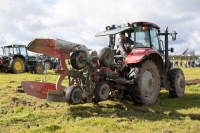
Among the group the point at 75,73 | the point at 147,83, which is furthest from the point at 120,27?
the point at 75,73

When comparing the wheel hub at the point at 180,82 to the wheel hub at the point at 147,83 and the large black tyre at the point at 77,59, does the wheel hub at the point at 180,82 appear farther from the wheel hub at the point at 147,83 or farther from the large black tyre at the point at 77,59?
the large black tyre at the point at 77,59

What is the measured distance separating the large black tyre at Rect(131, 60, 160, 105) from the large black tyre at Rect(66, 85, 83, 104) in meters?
1.75

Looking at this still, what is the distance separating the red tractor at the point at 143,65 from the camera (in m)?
7.16

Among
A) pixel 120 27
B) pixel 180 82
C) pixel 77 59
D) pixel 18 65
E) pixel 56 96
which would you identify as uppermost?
pixel 120 27

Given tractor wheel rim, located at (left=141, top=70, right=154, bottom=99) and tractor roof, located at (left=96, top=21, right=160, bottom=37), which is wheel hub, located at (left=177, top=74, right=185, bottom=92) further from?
tractor roof, located at (left=96, top=21, right=160, bottom=37)

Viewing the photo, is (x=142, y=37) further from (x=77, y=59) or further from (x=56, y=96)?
(x=56, y=96)

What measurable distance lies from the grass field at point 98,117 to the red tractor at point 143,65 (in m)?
0.38

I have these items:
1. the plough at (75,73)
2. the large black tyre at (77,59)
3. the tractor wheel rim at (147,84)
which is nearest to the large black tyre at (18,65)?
the plough at (75,73)

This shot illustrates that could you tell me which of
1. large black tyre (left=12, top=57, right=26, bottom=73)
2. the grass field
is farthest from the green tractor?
the grass field

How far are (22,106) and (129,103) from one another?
9.12 feet

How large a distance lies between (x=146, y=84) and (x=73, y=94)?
8.06ft

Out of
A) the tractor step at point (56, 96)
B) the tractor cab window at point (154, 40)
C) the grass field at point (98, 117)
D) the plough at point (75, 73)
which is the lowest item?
the grass field at point (98, 117)

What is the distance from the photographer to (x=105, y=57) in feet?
21.9

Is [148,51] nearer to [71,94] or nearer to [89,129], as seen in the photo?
[71,94]
